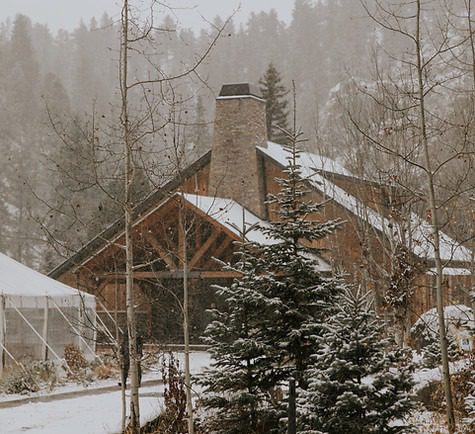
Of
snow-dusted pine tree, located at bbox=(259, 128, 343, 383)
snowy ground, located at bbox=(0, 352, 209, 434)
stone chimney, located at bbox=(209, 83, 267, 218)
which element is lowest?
snowy ground, located at bbox=(0, 352, 209, 434)

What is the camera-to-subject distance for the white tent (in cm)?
1709

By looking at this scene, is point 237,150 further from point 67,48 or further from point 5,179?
point 67,48

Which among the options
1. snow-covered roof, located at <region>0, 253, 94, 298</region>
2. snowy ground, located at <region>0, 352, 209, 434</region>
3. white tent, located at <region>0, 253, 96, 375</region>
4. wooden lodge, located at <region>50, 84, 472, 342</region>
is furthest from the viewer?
wooden lodge, located at <region>50, 84, 472, 342</region>

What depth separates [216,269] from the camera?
23469 mm

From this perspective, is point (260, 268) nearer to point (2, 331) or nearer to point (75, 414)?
point (75, 414)

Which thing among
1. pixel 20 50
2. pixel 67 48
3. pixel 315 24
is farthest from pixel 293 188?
pixel 67 48

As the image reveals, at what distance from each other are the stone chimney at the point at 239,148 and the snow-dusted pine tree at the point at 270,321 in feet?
52.8

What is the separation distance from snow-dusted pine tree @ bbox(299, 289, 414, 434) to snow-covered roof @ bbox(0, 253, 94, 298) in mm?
10880

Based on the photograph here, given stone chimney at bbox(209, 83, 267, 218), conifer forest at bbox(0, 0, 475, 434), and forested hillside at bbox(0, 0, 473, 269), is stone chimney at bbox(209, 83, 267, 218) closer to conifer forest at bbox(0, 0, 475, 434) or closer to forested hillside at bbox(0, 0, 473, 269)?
conifer forest at bbox(0, 0, 475, 434)

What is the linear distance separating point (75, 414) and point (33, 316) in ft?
20.9

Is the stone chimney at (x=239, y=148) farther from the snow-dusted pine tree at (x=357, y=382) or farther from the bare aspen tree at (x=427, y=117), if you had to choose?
the snow-dusted pine tree at (x=357, y=382)

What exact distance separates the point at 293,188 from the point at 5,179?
164ft

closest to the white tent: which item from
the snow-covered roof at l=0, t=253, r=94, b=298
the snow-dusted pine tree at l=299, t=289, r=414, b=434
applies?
the snow-covered roof at l=0, t=253, r=94, b=298

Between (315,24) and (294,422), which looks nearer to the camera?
(294,422)
